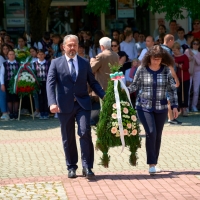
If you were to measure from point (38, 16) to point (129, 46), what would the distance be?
10.7 ft

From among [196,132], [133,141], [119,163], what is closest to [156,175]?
[133,141]

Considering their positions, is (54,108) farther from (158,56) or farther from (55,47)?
(55,47)

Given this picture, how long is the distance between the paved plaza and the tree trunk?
6.46 meters

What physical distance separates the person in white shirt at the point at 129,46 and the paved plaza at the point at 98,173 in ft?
14.2

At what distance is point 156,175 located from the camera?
30.7ft

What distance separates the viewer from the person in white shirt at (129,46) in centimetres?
1781

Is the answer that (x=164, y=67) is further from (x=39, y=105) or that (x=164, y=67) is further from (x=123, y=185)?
(x=39, y=105)

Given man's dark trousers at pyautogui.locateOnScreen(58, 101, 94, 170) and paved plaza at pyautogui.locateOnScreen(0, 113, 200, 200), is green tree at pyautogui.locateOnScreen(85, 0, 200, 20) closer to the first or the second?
paved plaza at pyautogui.locateOnScreen(0, 113, 200, 200)

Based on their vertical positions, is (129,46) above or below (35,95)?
above

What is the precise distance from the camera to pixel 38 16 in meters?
19.7

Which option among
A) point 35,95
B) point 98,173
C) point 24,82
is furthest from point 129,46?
point 98,173

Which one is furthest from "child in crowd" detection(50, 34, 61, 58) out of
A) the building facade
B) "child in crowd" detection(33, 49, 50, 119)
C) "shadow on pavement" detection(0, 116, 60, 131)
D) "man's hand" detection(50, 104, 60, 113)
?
"man's hand" detection(50, 104, 60, 113)

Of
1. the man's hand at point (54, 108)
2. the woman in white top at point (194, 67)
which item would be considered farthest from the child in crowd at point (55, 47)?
the man's hand at point (54, 108)

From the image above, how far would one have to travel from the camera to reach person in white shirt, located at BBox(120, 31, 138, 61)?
1781 centimetres
